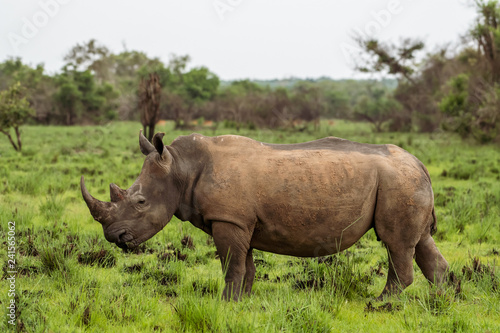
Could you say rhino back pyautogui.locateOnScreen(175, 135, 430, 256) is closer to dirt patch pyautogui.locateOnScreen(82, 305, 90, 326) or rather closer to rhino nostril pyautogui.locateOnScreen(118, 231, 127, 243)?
rhino nostril pyautogui.locateOnScreen(118, 231, 127, 243)

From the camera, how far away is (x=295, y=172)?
14.1 ft

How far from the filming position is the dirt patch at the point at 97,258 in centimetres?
545

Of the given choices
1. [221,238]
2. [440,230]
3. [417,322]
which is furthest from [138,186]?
[440,230]

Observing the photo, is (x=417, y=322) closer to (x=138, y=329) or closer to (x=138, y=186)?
(x=138, y=329)

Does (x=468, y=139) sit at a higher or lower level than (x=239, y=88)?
lower

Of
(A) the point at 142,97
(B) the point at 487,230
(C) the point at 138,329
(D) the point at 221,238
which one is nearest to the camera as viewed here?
(C) the point at 138,329

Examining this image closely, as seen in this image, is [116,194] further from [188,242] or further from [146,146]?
[188,242]

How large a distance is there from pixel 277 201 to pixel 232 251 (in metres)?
0.58

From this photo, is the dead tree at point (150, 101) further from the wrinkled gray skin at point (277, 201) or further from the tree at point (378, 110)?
the tree at point (378, 110)

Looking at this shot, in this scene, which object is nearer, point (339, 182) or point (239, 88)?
point (339, 182)

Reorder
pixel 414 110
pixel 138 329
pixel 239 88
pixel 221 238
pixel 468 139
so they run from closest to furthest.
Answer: pixel 138 329
pixel 221 238
pixel 468 139
pixel 414 110
pixel 239 88

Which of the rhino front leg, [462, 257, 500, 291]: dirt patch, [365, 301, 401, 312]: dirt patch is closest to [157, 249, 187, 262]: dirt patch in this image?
the rhino front leg

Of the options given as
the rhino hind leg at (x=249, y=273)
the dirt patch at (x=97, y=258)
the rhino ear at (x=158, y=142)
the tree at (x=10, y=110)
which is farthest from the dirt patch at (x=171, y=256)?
the tree at (x=10, y=110)

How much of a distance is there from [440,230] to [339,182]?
3.57m
